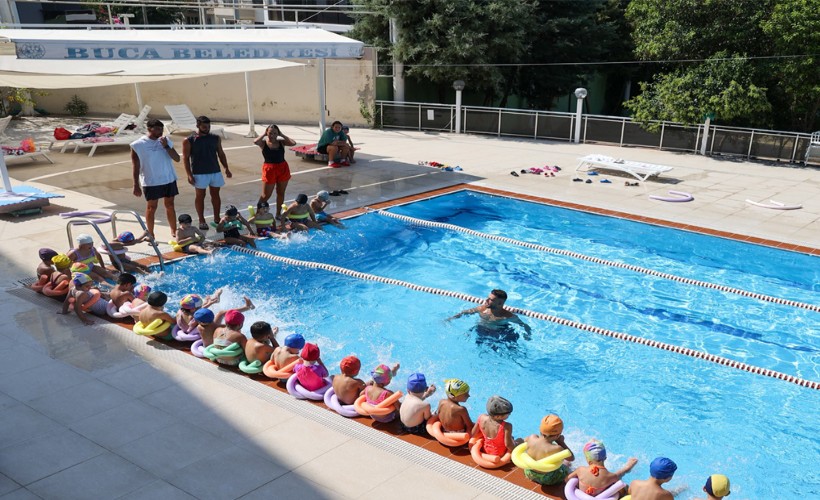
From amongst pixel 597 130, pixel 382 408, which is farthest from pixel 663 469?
pixel 597 130

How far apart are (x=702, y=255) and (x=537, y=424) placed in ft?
18.1

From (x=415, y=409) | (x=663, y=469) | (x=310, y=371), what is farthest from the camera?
(x=310, y=371)

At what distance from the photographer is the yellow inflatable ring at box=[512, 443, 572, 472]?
4.50 meters

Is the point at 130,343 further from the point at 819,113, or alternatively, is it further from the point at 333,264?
the point at 819,113

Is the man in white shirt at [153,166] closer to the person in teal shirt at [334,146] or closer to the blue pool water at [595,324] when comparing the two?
the blue pool water at [595,324]

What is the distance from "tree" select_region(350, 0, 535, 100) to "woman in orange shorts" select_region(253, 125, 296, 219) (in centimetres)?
1121

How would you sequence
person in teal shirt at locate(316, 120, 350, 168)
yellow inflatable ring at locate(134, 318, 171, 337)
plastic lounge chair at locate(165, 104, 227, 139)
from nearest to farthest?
yellow inflatable ring at locate(134, 318, 171, 337)
person in teal shirt at locate(316, 120, 350, 168)
plastic lounge chair at locate(165, 104, 227, 139)

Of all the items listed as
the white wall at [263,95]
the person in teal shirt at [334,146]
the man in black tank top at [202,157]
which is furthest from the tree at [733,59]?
the man in black tank top at [202,157]

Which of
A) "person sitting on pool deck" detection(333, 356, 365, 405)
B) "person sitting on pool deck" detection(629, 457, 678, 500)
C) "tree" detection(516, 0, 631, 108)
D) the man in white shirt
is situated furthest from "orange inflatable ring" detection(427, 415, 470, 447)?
"tree" detection(516, 0, 631, 108)

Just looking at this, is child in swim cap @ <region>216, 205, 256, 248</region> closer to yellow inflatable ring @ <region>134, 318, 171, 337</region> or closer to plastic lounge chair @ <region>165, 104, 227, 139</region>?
yellow inflatable ring @ <region>134, 318, 171, 337</region>

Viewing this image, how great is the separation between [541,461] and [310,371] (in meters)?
2.18

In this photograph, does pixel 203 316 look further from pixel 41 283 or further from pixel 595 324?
pixel 595 324

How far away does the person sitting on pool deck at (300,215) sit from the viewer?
11.0m

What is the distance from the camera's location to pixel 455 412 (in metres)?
5.09
